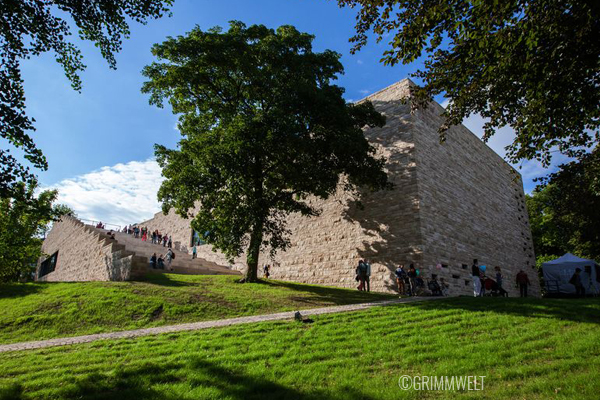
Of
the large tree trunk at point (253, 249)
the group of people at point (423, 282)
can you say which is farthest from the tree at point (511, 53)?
the large tree trunk at point (253, 249)

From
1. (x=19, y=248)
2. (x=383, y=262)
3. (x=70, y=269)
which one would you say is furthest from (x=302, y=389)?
(x=70, y=269)

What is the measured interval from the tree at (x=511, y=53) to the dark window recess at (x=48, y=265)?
1376 inches

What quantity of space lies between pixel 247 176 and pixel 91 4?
300 inches

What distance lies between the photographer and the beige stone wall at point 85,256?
15.4 m

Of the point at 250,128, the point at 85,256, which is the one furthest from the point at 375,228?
the point at 85,256

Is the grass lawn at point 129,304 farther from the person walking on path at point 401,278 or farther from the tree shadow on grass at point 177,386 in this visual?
the tree shadow on grass at point 177,386

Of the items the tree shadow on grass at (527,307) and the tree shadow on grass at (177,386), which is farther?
the tree shadow on grass at (527,307)

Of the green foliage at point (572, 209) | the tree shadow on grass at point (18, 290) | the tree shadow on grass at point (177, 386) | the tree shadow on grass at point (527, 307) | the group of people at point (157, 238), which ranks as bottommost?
the tree shadow on grass at point (177, 386)

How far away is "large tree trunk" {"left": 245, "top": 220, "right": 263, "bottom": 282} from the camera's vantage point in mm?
14062

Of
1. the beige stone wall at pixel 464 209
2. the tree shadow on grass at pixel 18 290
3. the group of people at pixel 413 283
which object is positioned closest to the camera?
the tree shadow on grass at pixel 18 290

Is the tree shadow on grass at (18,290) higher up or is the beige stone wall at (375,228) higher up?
the beige stone wall at (375,228)

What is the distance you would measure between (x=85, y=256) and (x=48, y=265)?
627 inches

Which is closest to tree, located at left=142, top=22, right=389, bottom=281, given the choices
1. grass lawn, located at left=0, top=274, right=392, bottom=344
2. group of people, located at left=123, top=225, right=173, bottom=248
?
grass lawn, located at left=0, top=274, right=392, bottom=344

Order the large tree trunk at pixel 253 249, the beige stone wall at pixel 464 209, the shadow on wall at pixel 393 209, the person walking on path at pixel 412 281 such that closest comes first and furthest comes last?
1. the person walking on path at pixel 412 281
2. the large tree trunk at pixel 253 249
3. the shadow on wall at pixel 393 209
4. the beige stone wall at pixel 464 209
